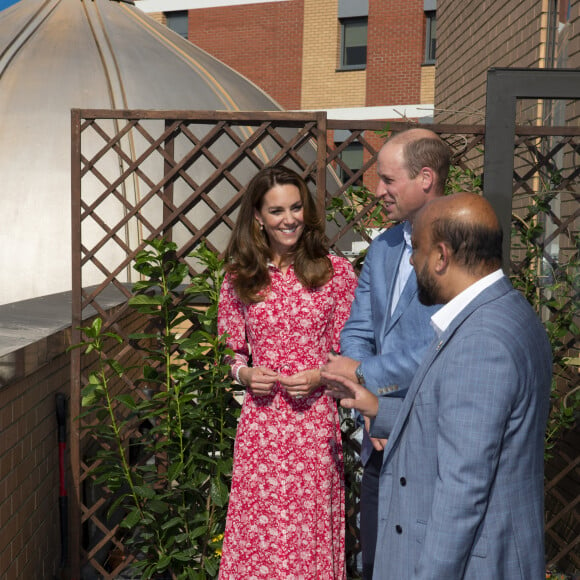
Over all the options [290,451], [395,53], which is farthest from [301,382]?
[395,53]

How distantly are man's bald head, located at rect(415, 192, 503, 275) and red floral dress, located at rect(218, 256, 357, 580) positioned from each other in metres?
1.41

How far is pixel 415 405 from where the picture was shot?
172cm

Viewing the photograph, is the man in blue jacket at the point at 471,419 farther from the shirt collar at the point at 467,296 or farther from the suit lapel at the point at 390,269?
the suit lapel at the point at 390,269

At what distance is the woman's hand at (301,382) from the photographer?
116 inches

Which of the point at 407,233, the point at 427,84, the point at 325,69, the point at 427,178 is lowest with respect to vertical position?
the point at 407,233

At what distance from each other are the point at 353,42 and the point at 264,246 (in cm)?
1948

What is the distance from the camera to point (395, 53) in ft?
67.8

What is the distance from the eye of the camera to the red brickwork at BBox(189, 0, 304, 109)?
2152cm

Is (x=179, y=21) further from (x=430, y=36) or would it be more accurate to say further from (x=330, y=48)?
(x=430, y=36)

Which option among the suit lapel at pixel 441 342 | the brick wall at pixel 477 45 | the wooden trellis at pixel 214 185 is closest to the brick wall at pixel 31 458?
the wooden trellis at pixel 214 185

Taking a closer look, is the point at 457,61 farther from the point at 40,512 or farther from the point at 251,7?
the point at 251,7

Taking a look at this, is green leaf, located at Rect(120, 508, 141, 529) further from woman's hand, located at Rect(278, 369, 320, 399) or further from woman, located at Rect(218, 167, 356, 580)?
woman's hand, located at Rect(278, 369, 320, 399)

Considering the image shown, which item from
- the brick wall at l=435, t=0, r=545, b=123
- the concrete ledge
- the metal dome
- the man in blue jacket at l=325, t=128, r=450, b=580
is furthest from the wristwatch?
the metal dome

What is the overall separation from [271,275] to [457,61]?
606 centimetres
